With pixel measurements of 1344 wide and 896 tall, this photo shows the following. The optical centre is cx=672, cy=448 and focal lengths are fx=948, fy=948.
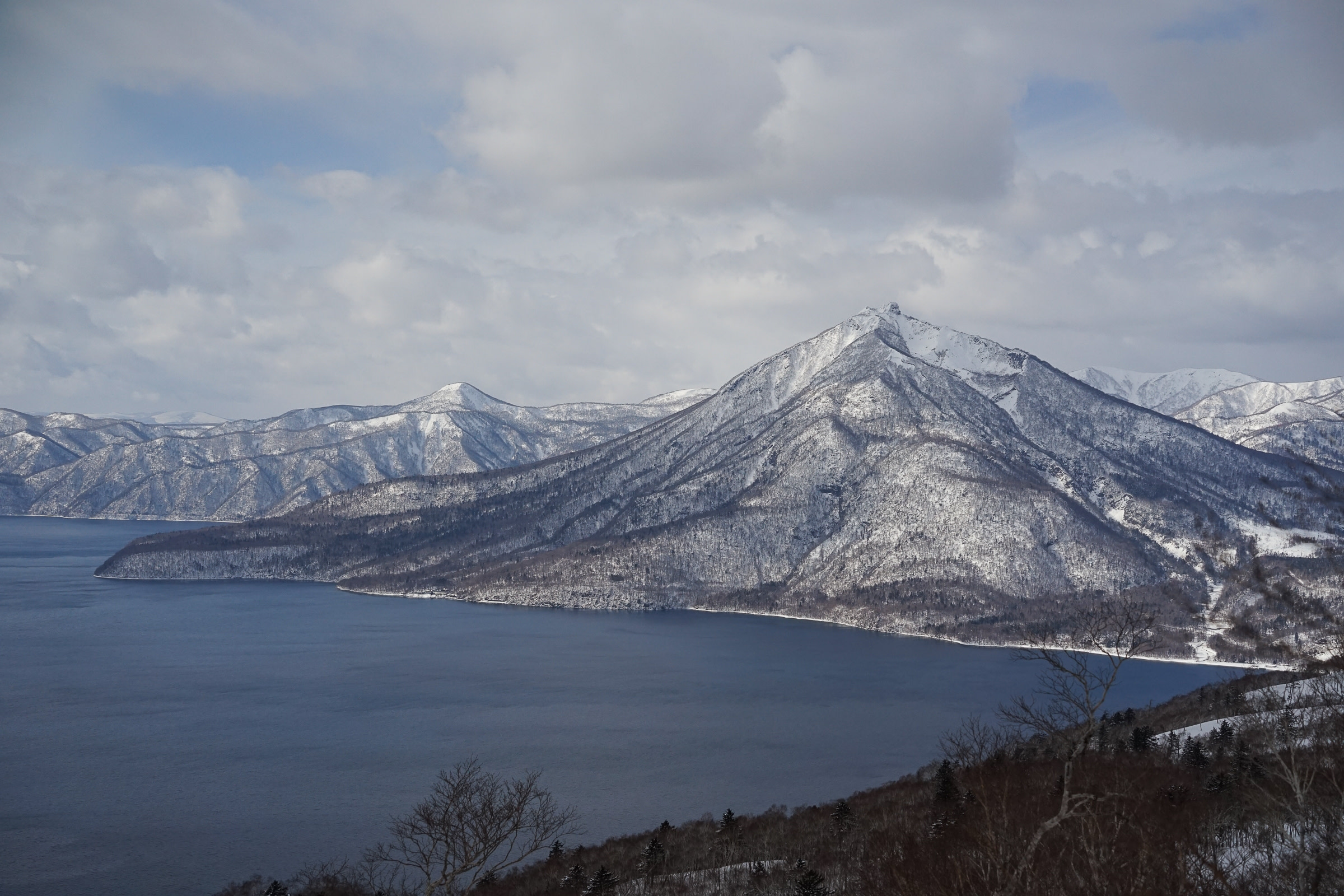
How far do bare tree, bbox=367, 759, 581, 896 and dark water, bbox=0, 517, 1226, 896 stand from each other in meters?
4.24

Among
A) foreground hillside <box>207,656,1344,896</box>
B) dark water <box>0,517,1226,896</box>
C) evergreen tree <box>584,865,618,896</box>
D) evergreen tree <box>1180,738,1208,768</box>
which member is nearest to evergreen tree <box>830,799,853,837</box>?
foreground hillside <box>207,656,1344,896</box>

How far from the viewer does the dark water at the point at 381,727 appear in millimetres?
77125

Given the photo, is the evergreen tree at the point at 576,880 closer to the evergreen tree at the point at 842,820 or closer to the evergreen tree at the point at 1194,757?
the evergreen tree at the point at 842,820

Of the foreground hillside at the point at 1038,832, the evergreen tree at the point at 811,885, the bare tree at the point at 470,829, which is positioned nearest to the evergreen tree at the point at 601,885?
the foreground hillside at the point at 1038,832

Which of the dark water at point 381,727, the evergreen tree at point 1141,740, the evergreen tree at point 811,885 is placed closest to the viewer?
the evergreen tree at point 811,885

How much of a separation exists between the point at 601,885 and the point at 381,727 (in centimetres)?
7352

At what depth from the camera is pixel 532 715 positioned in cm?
12156

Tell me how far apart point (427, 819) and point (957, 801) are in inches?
1188

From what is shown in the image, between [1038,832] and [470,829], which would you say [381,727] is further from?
[1038,832]

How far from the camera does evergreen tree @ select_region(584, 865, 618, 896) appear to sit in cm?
4925

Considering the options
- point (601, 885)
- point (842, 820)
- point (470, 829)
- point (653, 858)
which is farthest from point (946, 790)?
point (470, 829)

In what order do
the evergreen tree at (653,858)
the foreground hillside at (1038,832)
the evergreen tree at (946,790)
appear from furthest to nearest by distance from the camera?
the evergreen tree at (653,858), the evergreen tree at (946,790), the foreground hillside at (1038,832)

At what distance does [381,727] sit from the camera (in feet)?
377

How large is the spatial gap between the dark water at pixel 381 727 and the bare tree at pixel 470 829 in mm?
4244
